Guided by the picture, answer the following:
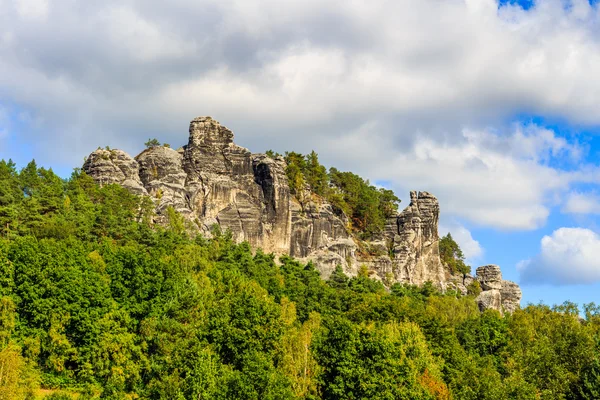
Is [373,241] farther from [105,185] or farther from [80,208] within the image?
[80,208]

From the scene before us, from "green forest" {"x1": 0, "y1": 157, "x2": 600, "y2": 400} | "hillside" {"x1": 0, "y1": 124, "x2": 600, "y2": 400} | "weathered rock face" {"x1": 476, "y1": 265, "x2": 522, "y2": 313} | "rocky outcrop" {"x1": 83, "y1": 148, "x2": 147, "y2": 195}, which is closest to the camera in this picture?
"green forest" {"x1": 0, "y1": 157, "x2": 600, "y2": 400}

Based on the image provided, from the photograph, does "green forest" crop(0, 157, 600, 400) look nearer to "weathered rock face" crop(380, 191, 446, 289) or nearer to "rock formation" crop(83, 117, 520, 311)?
"rock formation" crop(83, 117, 520, 311)

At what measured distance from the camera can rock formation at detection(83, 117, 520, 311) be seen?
309ft

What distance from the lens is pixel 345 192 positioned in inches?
4806

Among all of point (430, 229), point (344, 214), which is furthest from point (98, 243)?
point (430, 229)

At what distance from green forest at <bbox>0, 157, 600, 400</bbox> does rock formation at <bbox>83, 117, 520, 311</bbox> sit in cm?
2444

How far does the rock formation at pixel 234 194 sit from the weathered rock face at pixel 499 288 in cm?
2159

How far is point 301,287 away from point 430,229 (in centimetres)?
4982

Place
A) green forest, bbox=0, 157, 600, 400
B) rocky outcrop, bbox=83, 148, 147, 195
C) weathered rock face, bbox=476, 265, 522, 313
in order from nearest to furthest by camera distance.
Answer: green forest, bbox=0, 157, 600, 400 → rocky outcrop, bbox=83, 148, 147, 195 → weathered rock face, bbox=476, 265, 522, 313

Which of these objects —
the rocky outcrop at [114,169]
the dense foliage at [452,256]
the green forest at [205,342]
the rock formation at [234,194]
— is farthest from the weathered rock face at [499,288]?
the rocky outcrop at [114,169]

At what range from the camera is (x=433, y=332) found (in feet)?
193

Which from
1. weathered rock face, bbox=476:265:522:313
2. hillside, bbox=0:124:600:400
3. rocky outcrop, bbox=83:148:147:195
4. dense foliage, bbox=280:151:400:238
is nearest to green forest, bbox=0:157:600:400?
hillside, bbox=0:124:600:400

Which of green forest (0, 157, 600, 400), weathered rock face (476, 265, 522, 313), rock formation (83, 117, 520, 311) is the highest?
rock formation (83, 117, 520, 311)

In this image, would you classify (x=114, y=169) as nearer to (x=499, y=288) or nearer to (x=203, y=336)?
(x=203, y=336)
